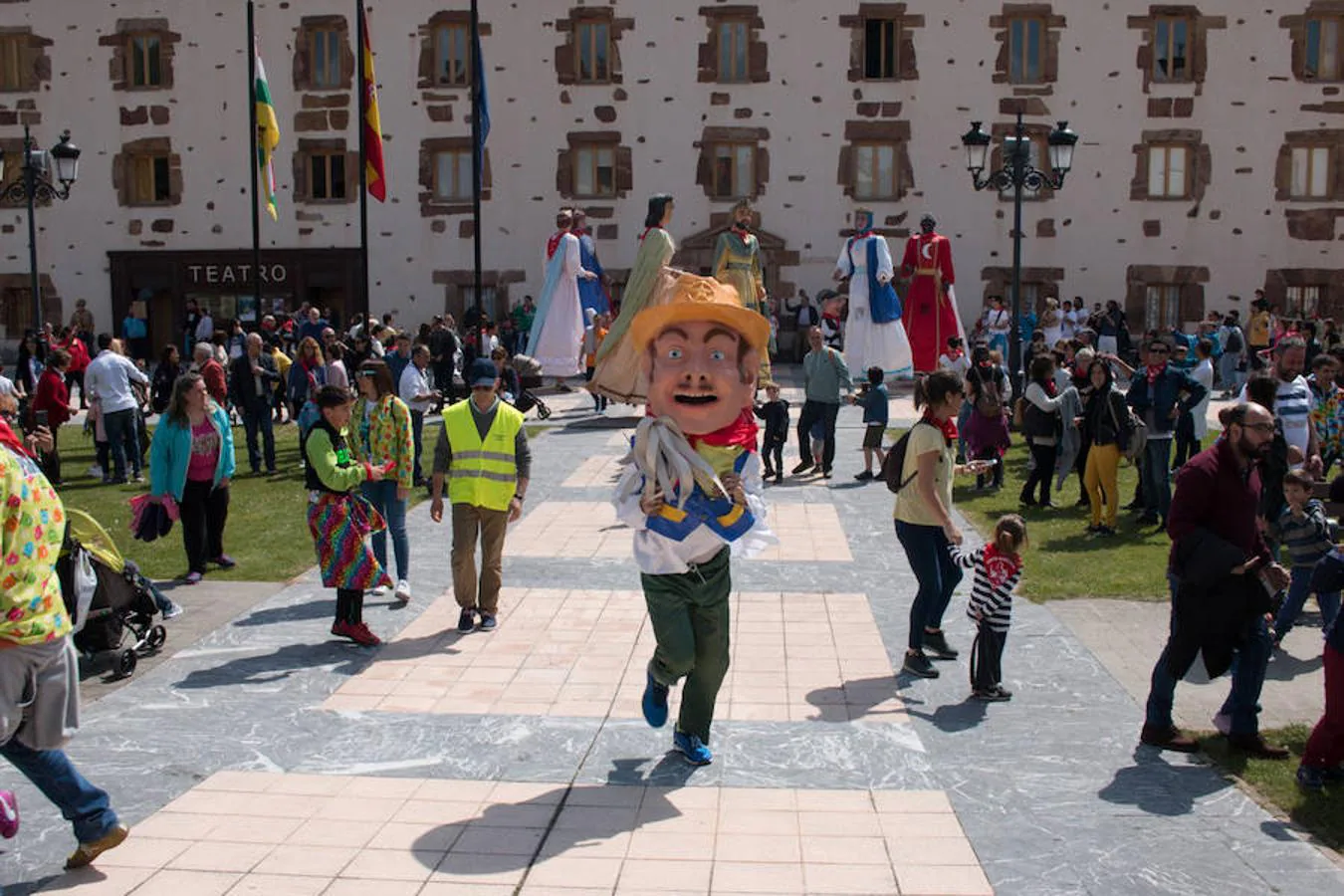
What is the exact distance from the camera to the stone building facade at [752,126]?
3194 centimetres

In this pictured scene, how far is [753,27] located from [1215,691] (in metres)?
26.6

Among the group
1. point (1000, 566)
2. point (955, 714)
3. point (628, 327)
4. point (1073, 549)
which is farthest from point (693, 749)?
point (1073, 549)

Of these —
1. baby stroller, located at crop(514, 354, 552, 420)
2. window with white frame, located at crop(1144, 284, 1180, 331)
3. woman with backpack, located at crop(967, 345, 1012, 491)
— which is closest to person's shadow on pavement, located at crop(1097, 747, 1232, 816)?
woman with backpack, located at crop(967, 345, 1012, 491)

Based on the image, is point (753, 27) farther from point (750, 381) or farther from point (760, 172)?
point (750, 381)

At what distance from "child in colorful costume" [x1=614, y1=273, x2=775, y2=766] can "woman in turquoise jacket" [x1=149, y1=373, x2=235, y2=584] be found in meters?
5.18

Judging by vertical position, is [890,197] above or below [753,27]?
below

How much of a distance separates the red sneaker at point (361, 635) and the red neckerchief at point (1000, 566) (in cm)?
404

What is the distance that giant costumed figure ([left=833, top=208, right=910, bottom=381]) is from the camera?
69.5 ft

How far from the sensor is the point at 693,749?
6.84 meters

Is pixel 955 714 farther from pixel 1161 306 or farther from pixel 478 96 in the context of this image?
pixel 1161 306

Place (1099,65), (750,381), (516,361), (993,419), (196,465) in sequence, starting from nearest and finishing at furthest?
1. (750,381)
2. (196,465)
3. (993,419)
4. (516,361)
5. (1099,65)

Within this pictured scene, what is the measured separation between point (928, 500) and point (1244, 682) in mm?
2084

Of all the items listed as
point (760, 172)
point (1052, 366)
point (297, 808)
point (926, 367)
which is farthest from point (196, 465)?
point (760, 172)

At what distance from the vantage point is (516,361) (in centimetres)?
1945
